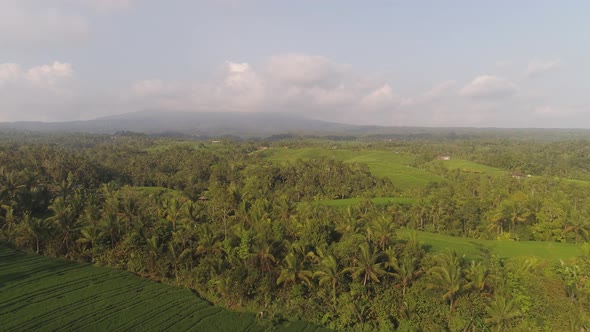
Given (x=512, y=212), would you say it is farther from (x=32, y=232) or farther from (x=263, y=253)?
(x=32, y=232)

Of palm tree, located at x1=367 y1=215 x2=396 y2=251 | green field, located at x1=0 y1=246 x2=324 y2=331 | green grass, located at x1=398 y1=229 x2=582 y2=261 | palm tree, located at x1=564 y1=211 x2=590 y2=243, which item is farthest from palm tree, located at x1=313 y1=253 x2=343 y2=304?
palm tree, located at x1=564 y1=211 x2=590 y2=243

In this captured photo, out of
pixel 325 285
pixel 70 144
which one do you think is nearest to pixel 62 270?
pixel 325 285

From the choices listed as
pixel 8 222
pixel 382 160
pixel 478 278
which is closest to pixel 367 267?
pixel 478 278

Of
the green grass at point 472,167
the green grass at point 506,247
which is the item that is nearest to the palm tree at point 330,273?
→ the green grass at point 506,247

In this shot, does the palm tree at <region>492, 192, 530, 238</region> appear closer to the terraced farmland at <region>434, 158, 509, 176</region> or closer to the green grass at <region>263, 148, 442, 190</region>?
the green grass at <region>263, 148, 442, 190</region>

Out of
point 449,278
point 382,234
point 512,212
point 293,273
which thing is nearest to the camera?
point 449,278
